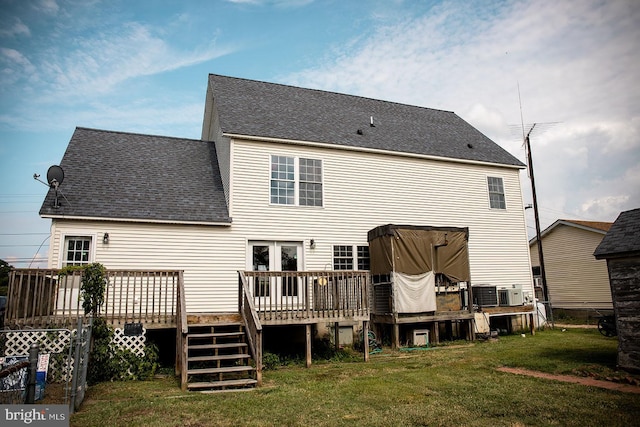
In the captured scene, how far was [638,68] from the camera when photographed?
16594mm

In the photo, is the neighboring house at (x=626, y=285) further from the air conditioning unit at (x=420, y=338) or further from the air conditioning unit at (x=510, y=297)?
the air conditioning unit at (x=510, y=297)

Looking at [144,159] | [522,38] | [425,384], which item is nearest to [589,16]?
[522,38]

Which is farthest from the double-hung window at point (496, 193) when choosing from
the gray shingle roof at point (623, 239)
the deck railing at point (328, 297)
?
the deck railing at point (328, 297)

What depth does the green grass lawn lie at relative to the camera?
572 cm

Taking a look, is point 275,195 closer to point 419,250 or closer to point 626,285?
point 419,250

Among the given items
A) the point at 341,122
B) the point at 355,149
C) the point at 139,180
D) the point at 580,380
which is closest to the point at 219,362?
the point at 580,380

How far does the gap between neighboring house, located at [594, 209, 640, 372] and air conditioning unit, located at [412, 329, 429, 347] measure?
5.51 m

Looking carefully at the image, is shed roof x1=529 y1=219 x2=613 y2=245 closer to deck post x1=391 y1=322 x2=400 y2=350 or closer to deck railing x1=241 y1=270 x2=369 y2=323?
deck post x1=391 y1=322 x2=400 y2=350

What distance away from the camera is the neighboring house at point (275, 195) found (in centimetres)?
1209

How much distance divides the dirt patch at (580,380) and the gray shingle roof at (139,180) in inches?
348

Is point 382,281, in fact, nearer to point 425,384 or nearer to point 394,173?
point 394,173

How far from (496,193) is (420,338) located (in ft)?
25.5

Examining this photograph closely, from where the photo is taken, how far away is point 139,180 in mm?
13508

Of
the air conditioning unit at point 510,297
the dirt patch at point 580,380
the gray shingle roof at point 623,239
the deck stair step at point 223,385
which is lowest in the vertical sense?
the dirt patch at point 580,380
